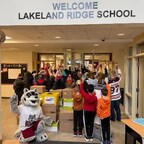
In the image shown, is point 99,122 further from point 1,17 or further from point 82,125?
point 1,17

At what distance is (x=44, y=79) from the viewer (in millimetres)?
7801

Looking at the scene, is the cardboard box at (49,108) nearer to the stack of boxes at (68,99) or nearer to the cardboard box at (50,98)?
the cardboard box at (50,98)

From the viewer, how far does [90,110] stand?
507cm

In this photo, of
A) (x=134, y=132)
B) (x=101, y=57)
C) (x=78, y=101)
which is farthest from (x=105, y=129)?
(x=101, y=57)

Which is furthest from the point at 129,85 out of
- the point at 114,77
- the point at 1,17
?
the point at 1,17

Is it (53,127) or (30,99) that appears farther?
(53,127)

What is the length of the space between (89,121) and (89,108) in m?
0.35

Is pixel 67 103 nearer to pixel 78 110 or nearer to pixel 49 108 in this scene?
pixel 49 108

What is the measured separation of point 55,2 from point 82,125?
2961 millimetres

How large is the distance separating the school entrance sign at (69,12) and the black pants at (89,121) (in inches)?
84.7

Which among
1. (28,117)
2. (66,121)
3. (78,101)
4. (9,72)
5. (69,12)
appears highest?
(69,12)

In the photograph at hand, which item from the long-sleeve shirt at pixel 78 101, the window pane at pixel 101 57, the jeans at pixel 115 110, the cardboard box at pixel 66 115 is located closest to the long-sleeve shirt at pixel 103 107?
the long-sleeve shirt at pixel 78 101

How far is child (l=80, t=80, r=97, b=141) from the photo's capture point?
5.05 m

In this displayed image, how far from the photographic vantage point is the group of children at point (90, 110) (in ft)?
15.9
